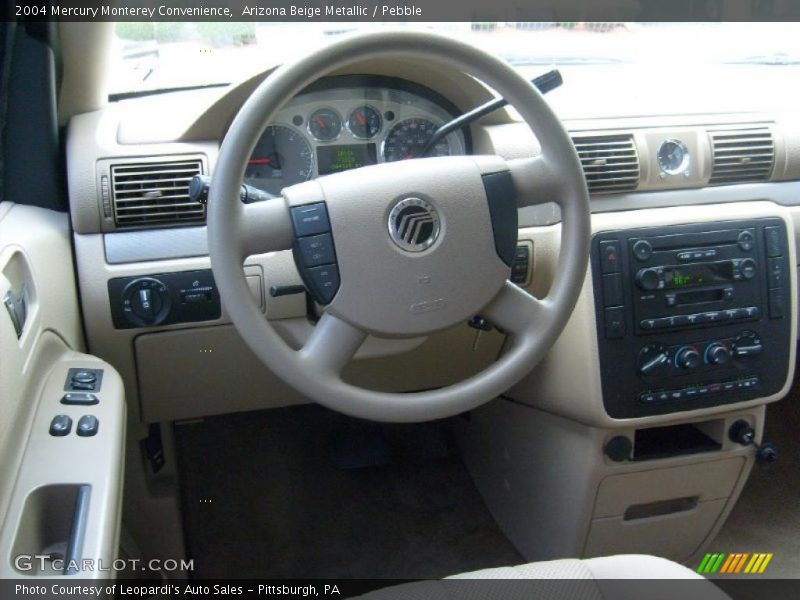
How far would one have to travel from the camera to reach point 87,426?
1146 mm

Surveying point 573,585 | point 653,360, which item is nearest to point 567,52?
point 653,360

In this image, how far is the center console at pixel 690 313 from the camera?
1580 mm

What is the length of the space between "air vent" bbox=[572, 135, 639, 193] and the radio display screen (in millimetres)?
237

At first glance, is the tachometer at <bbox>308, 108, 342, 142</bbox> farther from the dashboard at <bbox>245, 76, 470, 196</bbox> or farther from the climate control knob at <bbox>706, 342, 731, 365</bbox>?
the climate control knob at <bbox>706, 342, 731, 365</bbox>

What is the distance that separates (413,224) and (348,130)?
0.56 metres

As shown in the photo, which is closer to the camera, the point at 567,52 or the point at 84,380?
the point at 84,380

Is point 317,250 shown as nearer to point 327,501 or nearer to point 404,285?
point 404,285

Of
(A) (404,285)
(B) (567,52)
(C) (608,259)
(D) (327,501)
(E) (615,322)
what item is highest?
(B) (567,52)

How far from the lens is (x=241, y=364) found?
5.33ft

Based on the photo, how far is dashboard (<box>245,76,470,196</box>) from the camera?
63.1 inches

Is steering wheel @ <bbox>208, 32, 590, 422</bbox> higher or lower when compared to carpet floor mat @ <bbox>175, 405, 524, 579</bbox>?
higher

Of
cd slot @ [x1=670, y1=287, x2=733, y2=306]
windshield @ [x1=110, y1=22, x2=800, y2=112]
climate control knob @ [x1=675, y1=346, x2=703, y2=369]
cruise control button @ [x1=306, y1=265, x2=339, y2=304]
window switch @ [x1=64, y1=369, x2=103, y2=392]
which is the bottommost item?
climate control knob @ [x1=675, y1=346, x2=703, y2=369]

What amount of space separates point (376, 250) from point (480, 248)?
6.5 inches

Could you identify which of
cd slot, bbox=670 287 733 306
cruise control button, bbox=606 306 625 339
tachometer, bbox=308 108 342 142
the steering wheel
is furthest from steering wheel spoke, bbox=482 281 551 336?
tachometer, bbox=308 108 342 142
